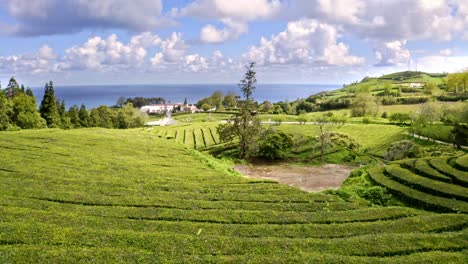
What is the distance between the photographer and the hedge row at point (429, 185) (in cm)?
2095

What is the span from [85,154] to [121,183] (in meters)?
9.98

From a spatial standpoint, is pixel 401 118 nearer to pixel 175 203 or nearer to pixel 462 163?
pixel 462 163

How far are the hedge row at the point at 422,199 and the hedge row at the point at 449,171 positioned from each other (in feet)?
9.91

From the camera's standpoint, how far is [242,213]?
1677 centimetres

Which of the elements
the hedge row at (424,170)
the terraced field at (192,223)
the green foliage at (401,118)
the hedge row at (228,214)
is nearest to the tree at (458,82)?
the green foliage at (401,118)

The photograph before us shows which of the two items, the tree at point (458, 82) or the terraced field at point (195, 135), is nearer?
the terraced field at point (195, 135)

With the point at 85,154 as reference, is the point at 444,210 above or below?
below

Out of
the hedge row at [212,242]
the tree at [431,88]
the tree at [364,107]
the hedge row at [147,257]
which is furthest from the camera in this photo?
the tree at [431,88]

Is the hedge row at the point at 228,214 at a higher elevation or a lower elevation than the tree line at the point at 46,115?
lower

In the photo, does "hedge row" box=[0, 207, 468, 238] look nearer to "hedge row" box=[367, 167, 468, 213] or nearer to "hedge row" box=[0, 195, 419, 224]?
"hedge row" box=[0, 195, 419, 224]

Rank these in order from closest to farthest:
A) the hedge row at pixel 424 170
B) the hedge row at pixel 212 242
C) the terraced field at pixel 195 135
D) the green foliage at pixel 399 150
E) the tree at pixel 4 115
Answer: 1. the hedge row at pixel 212 242
2. the hedge row at pixel 424 170
3. the green foliage at pixel 399 150
4. the tree at pixel 4 115
5. the terraced field at pixel 195 135

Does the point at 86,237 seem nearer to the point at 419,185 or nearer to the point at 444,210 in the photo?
the point at 444,210

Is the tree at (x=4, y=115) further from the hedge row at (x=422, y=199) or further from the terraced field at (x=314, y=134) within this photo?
the hedge row at (x=422, y=199)

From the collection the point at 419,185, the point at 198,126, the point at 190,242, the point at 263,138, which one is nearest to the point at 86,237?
the point at 190,242
